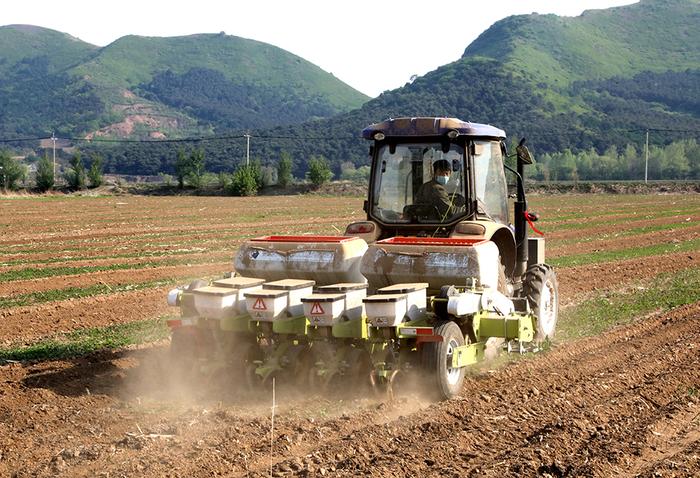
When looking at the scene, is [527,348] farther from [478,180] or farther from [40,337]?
[40,337]

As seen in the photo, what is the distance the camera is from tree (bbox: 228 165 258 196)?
78.4 m

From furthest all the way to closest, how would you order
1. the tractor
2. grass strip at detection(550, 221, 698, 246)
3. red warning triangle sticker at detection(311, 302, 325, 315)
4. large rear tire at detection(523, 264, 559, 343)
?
grass strip at detection(550, 221, 698, 246) < large rear tire at detection(523, 264, 559, 343) < the tractor < red warning triangle sticker at detection(311, 302, 325, 315)

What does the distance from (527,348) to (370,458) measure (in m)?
3.59

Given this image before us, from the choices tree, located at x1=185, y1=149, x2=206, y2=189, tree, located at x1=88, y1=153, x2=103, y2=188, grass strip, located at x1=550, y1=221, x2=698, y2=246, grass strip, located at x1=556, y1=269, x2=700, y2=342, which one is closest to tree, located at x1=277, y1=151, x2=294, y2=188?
tree, located at x1=185, y1=149, x2=206, y2=189

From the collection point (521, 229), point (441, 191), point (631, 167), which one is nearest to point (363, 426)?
point (441, 191)

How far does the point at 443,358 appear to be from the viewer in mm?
8234

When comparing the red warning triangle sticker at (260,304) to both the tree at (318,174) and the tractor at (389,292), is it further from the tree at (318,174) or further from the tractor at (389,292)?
the tree at (318,174)

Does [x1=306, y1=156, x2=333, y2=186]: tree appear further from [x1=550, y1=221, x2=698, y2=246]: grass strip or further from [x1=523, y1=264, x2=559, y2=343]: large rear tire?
[x1=523, y1=264, x2=559, y2=343]: large rear tire

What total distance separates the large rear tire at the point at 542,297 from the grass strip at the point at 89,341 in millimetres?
4584

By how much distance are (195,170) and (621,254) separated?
77591mm

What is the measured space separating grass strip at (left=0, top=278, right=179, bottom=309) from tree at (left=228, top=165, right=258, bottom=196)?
202 ft

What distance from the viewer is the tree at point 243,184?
257 ft

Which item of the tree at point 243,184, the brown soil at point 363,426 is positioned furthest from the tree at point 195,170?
the brown soil at point 363,426

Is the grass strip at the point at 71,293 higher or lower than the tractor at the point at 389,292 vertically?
lower
